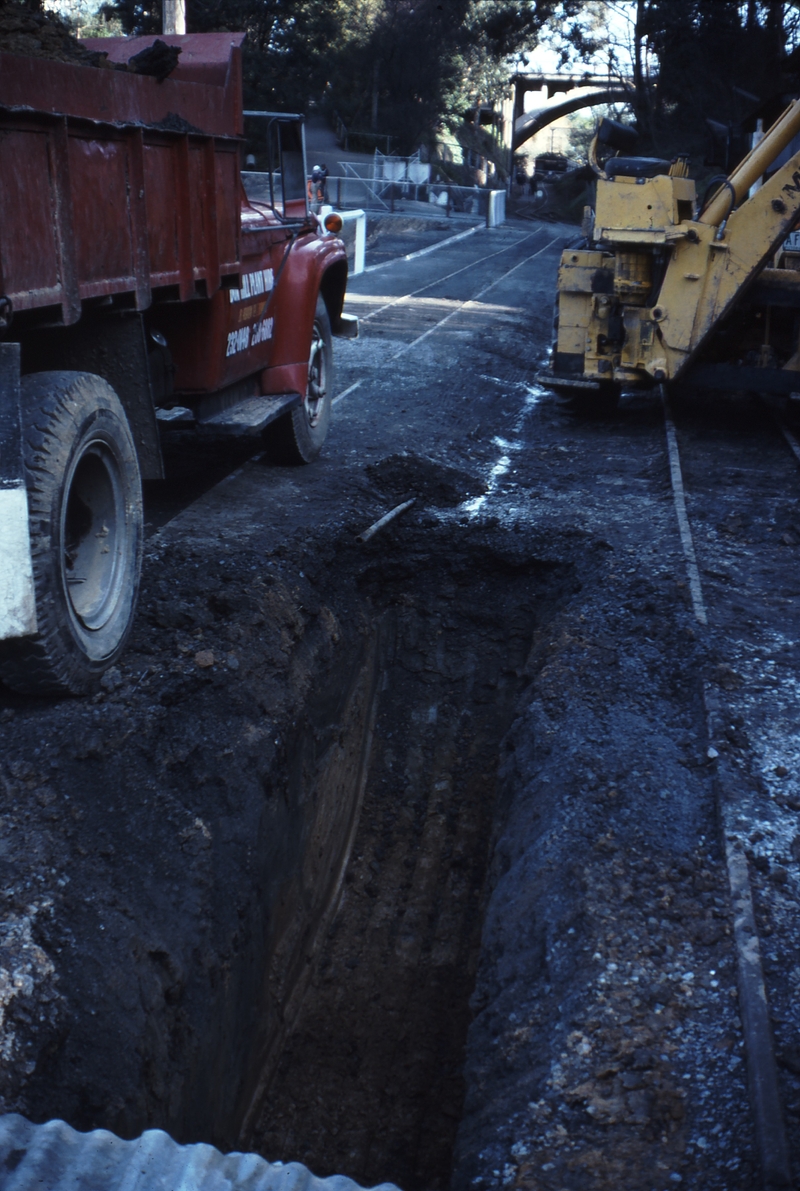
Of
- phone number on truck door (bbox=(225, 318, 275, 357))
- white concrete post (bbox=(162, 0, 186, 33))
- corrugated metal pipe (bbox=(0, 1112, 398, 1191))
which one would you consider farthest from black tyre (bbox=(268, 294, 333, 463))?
white concrete post (bbox=(162, 0, 186, 33))

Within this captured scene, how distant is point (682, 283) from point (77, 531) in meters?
6.71

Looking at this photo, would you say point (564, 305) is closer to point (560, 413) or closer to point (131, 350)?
point (560, 413)

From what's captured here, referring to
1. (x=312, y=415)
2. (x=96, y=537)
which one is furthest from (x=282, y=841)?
(x=312, y=415)

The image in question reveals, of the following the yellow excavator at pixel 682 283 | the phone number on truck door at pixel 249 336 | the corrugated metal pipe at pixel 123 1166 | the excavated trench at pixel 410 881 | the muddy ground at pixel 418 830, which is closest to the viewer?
the corrugated metal pipe at pixel 123 1166

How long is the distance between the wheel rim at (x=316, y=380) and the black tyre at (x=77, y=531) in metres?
3.76

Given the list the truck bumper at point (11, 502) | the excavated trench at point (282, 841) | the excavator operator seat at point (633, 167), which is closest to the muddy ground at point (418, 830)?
the excavated trench at point (282, 841)

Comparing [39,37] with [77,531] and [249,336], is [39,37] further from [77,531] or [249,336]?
[249,336]

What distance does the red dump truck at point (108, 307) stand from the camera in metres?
3.89

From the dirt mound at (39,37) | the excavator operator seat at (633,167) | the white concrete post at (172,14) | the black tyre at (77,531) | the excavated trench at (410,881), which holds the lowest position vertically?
the excavated trench at (410,881)

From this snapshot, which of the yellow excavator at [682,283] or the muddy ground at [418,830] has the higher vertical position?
the yellow excavator at [682,283]

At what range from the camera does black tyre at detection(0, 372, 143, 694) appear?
4098mm

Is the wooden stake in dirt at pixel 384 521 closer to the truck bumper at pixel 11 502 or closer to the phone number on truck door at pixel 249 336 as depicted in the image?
the phone number on truck door at pixel 249 336

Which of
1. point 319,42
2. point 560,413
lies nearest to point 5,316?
point 560,413

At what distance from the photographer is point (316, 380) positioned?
8773mm
